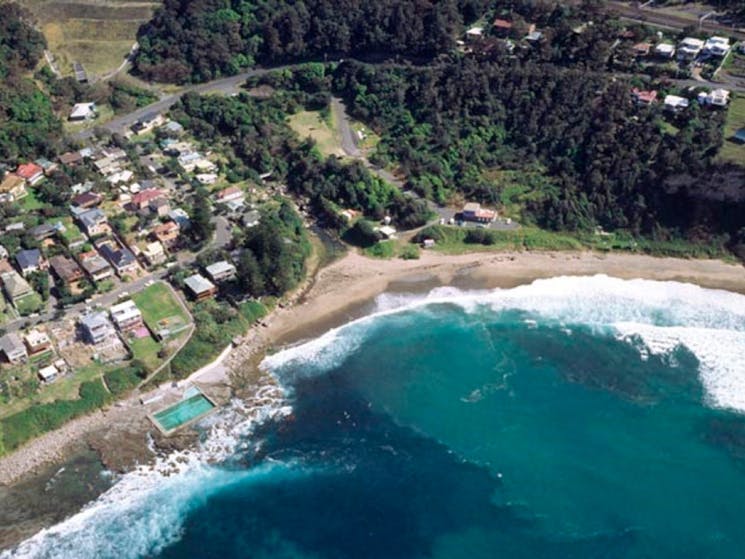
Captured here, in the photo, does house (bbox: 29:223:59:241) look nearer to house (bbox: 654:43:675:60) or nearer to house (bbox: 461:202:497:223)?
house (bbox: 461:202:497:223)

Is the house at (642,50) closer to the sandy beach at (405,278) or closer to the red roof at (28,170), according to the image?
the sandy beach at (405,278)

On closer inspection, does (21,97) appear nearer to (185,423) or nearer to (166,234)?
(166,234)

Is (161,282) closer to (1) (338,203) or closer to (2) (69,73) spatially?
(1) (338,203)

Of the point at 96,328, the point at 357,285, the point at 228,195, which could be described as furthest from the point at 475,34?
the point at 96,328

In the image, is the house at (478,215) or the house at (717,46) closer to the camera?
the house at (478,215)

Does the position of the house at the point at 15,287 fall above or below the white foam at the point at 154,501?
above

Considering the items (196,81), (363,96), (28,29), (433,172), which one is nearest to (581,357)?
(433,172)

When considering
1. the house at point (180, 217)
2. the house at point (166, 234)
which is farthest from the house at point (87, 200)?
the house at point (166, 234)

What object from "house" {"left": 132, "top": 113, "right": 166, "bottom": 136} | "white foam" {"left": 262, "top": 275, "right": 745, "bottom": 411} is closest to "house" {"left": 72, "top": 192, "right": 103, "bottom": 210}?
"house" {"left": 132, "top": 113, "right": 166, "bottom": 136}
